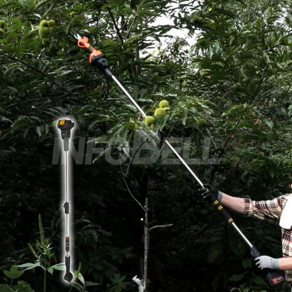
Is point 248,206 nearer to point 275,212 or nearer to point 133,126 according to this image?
point 275,212

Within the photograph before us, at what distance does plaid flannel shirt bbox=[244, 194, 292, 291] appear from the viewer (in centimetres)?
256

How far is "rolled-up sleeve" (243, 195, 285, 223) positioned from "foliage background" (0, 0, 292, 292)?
1.13 feet

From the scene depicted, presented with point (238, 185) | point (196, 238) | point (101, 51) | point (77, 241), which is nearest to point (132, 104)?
point (101, 51)

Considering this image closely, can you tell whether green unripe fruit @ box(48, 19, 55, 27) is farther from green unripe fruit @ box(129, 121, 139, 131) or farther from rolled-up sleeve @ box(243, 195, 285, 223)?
rolled-up sleeve @ box(243, 195, 285, 223)

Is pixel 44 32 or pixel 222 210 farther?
pixel 222 210

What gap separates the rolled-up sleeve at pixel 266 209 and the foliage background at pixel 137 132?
343 mm

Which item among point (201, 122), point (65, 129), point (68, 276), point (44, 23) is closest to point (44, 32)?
point (44, 23)

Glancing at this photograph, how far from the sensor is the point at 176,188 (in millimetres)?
3420

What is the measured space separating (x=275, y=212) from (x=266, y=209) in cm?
6

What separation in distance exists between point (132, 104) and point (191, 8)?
2.57 ft

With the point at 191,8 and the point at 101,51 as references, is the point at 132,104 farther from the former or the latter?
the point at 191,8

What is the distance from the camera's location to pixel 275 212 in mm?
2742

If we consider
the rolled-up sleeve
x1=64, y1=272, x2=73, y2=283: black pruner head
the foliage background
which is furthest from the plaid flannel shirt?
x1=64, y1=272, x2=73, y2=283: black pruner head

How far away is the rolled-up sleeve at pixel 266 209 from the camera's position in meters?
2.72
